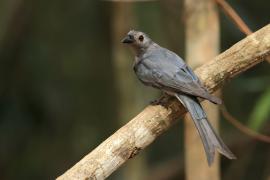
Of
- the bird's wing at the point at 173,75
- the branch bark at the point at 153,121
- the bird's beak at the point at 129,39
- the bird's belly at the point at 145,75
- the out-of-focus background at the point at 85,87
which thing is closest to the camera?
the branch bark at the point at 153,121

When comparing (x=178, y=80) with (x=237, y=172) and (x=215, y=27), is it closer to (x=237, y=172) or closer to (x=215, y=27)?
(x=215, y=27)

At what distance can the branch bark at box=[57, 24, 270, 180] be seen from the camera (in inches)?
99.0

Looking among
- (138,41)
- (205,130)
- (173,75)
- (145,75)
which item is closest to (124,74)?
(138,41)

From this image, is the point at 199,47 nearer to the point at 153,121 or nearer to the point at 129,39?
the point at 129,39

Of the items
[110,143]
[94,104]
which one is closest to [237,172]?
[94,104]

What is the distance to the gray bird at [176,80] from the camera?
272cm

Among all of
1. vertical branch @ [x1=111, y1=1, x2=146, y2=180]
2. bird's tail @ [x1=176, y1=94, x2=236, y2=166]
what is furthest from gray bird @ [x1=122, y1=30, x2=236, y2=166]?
vertical branch @ [x1=111, y1=1, x2=146, y2=180]

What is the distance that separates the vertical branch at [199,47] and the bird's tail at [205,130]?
1.00 ft

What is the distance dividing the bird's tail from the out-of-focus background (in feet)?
5.46

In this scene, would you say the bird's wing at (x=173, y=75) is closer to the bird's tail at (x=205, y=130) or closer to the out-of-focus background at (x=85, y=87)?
the bird's tail at (x=205, y=130)

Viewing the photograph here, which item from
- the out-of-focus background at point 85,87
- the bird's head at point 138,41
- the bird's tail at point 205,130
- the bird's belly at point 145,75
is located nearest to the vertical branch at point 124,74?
the out-of-focus background at point 85,87

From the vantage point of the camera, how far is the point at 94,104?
610 cm

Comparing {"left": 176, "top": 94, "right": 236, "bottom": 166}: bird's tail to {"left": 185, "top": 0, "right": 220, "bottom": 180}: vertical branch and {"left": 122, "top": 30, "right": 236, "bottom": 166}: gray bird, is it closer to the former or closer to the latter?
{"left": 122, "top": 30, "right": 236, "bottom": 166}: gray bird

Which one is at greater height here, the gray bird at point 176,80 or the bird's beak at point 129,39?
the bird's beak at point 129,39
